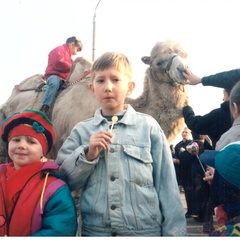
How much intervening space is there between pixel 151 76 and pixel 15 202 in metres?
3.80

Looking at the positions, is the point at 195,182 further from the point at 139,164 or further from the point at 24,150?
the point at 24,150

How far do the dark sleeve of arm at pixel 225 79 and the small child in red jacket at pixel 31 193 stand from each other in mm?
1768

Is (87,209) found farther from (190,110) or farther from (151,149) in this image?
(190,110)

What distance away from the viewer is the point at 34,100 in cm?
625

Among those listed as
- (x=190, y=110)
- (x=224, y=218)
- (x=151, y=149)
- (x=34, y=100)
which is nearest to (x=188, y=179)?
(x=190, y=110)

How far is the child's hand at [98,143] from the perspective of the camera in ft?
6.77

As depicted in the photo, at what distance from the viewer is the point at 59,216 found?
201 centimetres

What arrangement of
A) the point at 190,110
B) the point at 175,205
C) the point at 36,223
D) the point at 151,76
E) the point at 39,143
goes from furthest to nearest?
the point at 151,76 → the point at 190,110 → the point at 39,143 → the point at 175,205 → the point at 36,223

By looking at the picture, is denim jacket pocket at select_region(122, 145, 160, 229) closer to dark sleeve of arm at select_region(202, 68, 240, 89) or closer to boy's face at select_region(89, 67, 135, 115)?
boy's face at select_region(89, 67, 135, 115)

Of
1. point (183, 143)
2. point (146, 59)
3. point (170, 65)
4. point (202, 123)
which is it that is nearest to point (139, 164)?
point (202, 123)

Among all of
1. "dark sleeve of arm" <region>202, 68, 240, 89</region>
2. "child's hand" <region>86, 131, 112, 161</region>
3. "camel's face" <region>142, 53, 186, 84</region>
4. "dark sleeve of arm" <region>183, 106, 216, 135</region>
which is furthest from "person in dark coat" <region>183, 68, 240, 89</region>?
"child's hand" <region>86, 131, 112, 161</region>

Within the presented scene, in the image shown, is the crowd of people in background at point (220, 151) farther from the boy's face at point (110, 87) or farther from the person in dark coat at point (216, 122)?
the boy's face at point (110, 87)

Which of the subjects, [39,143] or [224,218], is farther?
[224,218]

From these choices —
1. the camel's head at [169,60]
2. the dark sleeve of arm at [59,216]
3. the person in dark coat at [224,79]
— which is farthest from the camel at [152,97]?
the dark sleeve of arm at [59,216]
